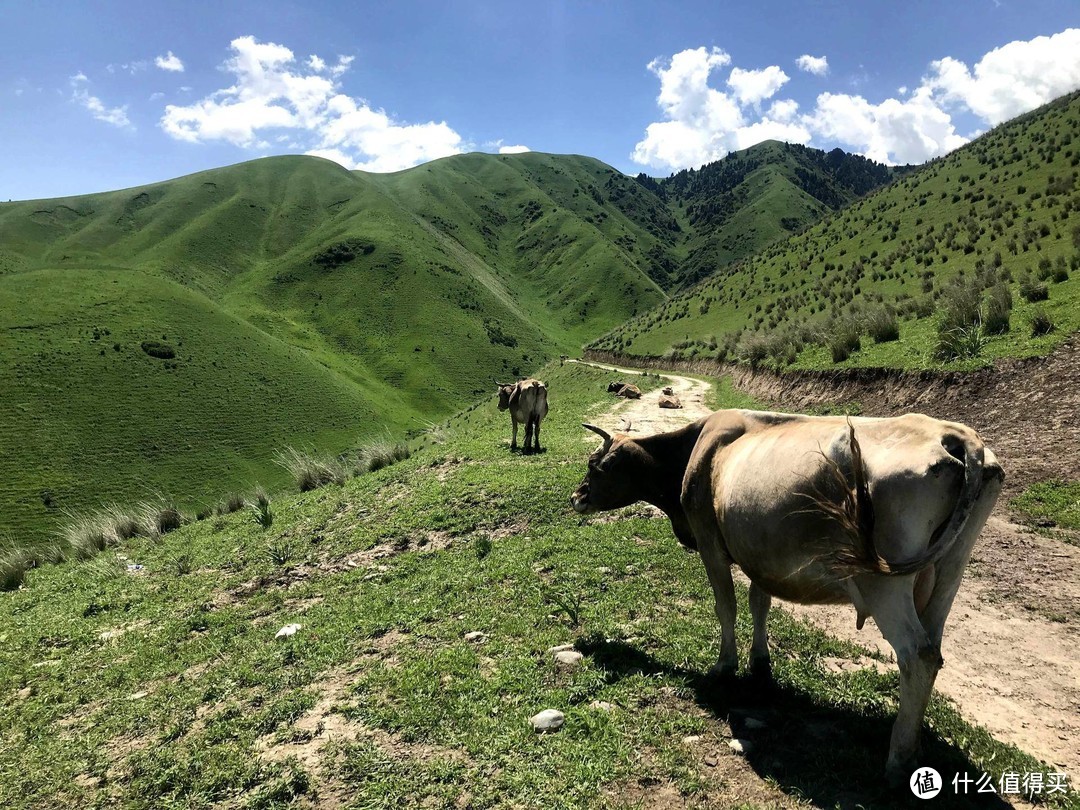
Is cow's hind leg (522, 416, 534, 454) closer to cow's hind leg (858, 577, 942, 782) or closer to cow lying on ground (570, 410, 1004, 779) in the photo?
cow lying on ground (570, 410, 1004, 779)

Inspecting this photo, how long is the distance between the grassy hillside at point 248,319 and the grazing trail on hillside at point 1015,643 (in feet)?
198

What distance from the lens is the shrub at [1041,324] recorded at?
1448 centimetres

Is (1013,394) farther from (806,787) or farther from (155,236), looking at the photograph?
(155,236)

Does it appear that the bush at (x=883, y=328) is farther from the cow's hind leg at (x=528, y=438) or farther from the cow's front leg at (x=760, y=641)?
the cow's front leg at (x=760, y=641)

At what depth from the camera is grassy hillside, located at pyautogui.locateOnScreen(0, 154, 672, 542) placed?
186ft

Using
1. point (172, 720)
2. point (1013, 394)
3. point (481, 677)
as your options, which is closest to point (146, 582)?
point (172, 720)

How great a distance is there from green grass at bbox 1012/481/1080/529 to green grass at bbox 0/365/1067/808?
5.93 m

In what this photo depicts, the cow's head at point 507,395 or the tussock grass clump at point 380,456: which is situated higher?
the cow's head at point 507,395

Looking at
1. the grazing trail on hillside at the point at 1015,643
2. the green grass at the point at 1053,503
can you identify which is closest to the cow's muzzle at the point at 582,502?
the grazing trail on hillside at the point at 1015,643

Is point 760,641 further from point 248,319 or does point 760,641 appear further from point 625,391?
point 248,319

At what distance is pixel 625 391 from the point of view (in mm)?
32688

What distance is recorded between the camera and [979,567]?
28.3 ft

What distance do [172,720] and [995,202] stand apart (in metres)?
50.9

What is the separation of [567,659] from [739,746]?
7.19 feet
